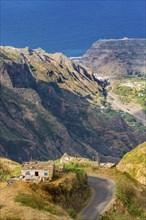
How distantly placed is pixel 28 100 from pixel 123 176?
13367 cm

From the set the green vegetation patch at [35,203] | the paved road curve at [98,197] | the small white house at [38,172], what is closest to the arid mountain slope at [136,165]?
the paved road curve at [98,197]

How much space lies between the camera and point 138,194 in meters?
60.7

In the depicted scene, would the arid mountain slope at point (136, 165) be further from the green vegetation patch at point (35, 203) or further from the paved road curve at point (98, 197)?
the green vegetation patch at point (35, 203)

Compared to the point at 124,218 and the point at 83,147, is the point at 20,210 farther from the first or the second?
the point at 83,147

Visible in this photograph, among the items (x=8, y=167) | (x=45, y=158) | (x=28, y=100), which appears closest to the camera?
(x=8, y=167)

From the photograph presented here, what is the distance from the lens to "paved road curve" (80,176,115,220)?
4989 cm

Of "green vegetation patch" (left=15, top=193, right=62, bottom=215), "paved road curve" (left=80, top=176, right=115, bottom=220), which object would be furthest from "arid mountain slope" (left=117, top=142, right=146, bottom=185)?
"green vegetation patch" (left=15, top=193, right=62, bottom=215)

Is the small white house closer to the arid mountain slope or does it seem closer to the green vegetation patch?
the green vegetation patch

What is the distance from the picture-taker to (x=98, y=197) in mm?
56281

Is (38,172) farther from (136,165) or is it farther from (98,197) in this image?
(136,165)

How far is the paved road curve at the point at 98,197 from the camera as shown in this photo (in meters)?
49.9

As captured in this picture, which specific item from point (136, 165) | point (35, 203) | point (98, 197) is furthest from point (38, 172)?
point (136, 165)

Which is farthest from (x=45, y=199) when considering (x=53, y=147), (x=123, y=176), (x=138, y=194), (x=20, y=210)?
(x=53, y=147)

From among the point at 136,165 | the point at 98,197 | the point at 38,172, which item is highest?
the point at 136,165
